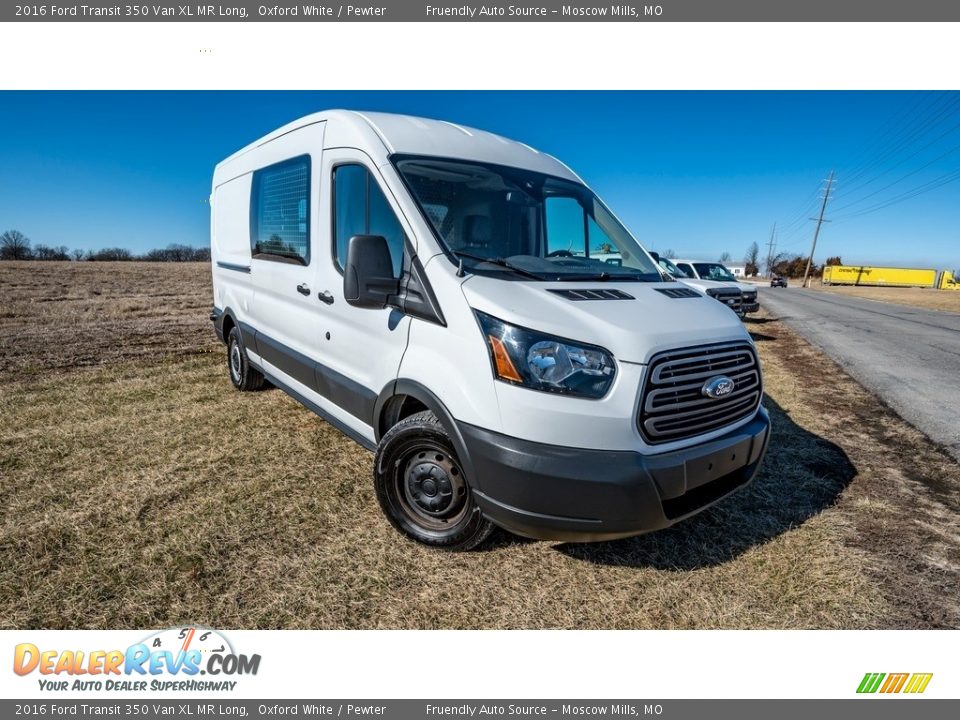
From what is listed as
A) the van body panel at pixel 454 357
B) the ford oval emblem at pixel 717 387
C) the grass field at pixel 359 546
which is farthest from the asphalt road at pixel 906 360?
the van body panel at pixel 454 357

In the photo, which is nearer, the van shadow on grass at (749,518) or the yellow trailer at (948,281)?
the van shadow on grass at (749,518)

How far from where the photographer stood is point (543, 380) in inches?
88.4

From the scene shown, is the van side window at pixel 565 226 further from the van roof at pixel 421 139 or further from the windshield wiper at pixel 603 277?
the windshield wiper at pixel 603 277

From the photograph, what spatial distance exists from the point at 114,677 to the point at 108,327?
→ 10.9 m

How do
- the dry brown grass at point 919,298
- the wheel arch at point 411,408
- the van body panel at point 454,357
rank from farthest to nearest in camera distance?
the dry brown grass at point 919,298 < the wheel arch at point 411,408 < the van body panel at point 454,357

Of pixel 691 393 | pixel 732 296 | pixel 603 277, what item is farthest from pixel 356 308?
pixel 732 296

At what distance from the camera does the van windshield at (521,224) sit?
283cm

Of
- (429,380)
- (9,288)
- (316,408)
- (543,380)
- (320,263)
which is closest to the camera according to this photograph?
(543,380)

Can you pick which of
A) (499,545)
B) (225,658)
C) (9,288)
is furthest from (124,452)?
(9,288)

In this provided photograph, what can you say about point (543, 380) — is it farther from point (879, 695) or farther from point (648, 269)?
point (879, 695)

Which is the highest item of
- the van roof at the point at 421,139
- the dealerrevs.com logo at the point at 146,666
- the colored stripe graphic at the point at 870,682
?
the van roof at the point at 421,139

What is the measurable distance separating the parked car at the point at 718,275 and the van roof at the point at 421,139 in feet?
36.7

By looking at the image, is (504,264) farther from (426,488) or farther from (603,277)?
(426,488)

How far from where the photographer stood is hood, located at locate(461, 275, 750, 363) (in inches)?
88.7
